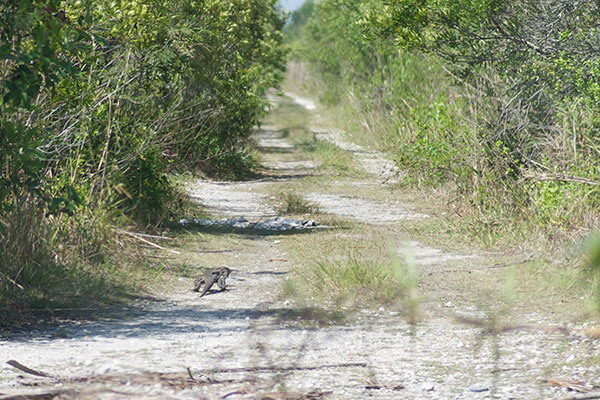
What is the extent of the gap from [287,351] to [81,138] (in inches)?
171

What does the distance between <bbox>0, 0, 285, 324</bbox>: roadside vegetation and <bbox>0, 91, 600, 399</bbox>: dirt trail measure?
0.71 meters

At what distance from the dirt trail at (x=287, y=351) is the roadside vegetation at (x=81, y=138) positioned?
711 millimetres

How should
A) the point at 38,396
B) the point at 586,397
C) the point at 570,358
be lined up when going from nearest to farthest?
the point at 38,396 → the point at 586,397 → the point at 570,358

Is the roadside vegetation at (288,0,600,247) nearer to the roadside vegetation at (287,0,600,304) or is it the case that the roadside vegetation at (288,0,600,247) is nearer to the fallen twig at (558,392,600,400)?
the roadside vegetation at (287,0,600,304)

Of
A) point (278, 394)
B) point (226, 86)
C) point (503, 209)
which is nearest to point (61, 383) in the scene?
point (278, 394)

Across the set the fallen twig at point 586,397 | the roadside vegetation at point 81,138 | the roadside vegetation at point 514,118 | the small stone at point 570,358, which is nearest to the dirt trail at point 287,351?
the small stone at point 570,358

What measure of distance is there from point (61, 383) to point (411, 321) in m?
2.84

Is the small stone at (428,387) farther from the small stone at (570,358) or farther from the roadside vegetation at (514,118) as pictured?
the roadside vegetation at (514,118)

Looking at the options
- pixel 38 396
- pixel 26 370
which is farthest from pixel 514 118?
pixel 38 396

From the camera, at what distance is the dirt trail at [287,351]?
468 cm

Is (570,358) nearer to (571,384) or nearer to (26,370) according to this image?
(571,384)

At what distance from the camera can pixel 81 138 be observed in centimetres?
894

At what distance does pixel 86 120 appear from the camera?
8891 millimetres

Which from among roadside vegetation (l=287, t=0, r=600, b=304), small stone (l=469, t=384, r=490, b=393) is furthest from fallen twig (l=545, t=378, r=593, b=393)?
roadside vegetation (l=287, t=0, r=600, b=304)
